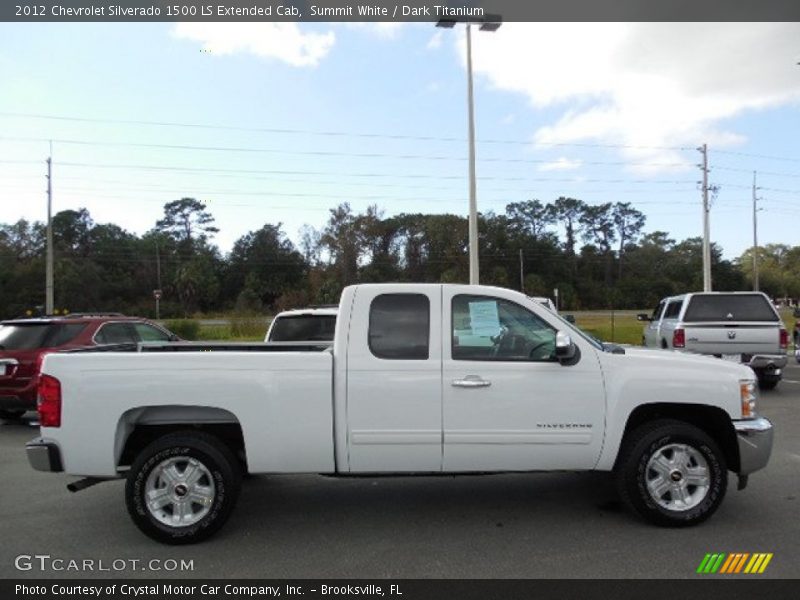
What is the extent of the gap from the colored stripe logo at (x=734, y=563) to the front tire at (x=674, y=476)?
0.53 metres

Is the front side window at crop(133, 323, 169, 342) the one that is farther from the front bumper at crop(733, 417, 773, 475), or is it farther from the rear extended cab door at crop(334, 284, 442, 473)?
the front bumper at crop(733, 417, 773, 475)

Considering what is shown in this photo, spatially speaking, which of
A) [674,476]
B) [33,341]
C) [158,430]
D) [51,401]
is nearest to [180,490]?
[158,430]

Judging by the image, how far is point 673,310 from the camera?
1381 centimetres

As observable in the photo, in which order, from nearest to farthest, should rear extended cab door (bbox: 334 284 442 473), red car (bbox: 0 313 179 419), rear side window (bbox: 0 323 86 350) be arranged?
rear extended cab door (bbox: 334 284 442 473) → red car (bbox: 0 313 179 419) → rear side window (bbox: 0 323 86 350)

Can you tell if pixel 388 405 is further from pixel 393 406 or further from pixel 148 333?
pixel 148 333

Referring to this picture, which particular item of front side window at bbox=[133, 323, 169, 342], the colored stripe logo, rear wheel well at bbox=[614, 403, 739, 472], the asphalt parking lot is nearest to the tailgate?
the asphalt parking lot

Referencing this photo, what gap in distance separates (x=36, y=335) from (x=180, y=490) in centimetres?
677

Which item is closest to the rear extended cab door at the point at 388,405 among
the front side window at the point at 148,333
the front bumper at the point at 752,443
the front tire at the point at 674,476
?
the front tire at the point at 674,476

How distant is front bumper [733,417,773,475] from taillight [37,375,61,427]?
5.03 metres

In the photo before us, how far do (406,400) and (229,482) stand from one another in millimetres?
1422

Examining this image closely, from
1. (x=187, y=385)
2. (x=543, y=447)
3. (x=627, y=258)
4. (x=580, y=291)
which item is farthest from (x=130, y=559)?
(x=627, y=258)

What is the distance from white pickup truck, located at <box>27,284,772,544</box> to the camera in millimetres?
4816

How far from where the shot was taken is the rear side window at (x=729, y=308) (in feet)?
40.1
